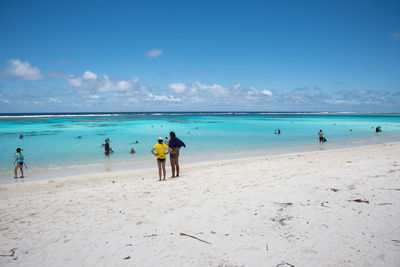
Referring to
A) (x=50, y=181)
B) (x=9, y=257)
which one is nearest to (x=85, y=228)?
(x=9, y=257)

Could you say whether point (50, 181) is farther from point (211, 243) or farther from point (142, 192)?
point (211, 243)

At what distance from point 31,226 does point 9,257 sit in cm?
143

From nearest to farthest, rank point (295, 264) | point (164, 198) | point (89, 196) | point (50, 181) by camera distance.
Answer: point (295, 264)
point (164, 198)
point (89, 196)
point (50, 181)

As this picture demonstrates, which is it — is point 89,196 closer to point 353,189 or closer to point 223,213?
point 223,213

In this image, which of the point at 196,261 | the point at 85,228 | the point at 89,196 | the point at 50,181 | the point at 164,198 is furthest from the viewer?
the point at 50,181

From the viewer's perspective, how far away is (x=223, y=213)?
5762 millimetres

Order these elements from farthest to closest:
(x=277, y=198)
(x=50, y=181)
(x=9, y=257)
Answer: (x=50, y=181), (x=277, y=198), (x=9, y=257)

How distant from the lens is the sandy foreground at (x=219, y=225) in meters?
4.04

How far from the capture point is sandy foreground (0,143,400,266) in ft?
13.2

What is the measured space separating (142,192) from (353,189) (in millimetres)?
6667

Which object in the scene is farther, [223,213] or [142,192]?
[142,192]

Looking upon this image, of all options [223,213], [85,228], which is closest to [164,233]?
[223,213]

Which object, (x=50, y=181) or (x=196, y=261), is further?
(x=50, y=181)

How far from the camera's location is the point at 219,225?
514 centimetres
